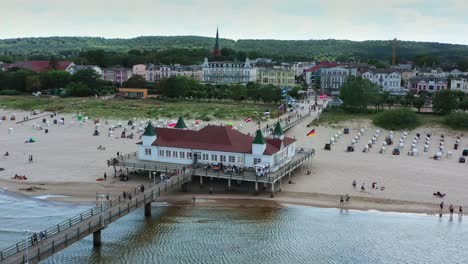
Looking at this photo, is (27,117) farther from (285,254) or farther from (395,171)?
(285,254)

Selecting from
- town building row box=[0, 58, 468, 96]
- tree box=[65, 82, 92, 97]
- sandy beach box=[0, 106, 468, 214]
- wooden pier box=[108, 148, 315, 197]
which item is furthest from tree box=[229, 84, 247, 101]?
wooden pier box=[108, 148, 315, 197]

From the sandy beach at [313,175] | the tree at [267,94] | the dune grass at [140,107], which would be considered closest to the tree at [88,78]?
the dune grass at [140,107]

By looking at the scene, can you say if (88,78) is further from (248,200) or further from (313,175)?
(248,200)

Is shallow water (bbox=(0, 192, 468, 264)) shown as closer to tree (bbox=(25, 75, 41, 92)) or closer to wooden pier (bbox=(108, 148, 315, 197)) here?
wooden pier (bbox=(108, 148, 315, 197))

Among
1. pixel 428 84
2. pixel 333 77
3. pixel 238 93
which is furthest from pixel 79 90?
pixel 428 84

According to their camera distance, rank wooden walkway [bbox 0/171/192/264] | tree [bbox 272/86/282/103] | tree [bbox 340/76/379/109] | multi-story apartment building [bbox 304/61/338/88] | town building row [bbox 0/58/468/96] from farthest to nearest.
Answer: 1. multi-story apartment building [bbox 304/61/338/88]
2. town building row [bbox 0/58/468/96]
3. tree [bbox 272/86/282/103]
4. tree [bbox 340/76/379/109]
5. wooden walkway [bbox 0/171/192/264]

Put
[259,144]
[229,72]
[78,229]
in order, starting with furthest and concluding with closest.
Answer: [229,72], [259,144], [78,229]

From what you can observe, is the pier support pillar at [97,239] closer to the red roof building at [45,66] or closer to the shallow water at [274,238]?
the shallow water at [274,238]

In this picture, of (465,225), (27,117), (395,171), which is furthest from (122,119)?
A: (465,225)
